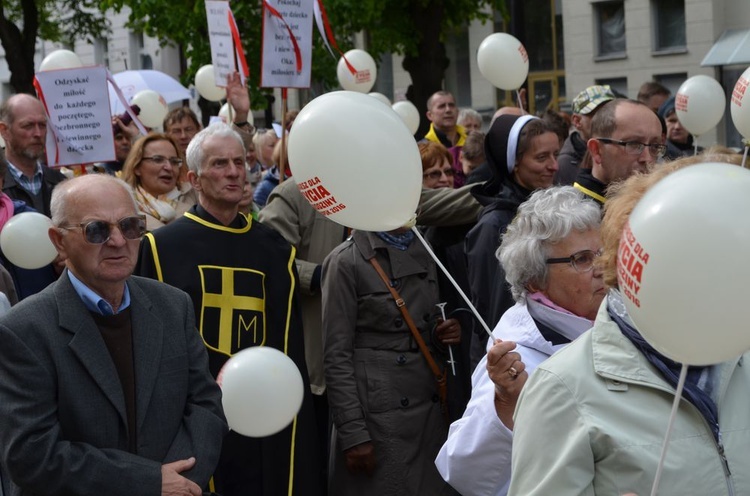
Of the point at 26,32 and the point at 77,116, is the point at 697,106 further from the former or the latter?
the point at 26,32

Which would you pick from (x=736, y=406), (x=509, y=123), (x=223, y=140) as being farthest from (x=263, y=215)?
(x=736, y=406)

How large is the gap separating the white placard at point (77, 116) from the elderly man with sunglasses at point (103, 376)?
3.35 meters

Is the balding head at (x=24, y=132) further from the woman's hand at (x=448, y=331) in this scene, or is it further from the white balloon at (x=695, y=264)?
the white balloon at (x=695, y=264)

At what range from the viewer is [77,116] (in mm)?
7348

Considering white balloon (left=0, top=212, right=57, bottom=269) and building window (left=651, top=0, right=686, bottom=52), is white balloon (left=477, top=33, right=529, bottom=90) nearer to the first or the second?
white balloon (left=0, top=212, right=57, bottom=269)

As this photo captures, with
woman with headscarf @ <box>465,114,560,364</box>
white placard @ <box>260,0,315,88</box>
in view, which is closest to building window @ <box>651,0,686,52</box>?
white placard @ <box>260,0,315,88</box>

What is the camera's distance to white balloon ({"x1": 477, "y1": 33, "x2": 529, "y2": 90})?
8.71m

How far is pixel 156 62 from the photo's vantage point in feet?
118

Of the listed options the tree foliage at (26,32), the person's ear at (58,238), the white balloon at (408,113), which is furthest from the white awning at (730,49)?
the person's ear at (58,238)

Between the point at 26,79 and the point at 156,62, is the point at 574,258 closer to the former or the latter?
the point at 26,79

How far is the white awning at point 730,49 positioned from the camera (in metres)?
22.5

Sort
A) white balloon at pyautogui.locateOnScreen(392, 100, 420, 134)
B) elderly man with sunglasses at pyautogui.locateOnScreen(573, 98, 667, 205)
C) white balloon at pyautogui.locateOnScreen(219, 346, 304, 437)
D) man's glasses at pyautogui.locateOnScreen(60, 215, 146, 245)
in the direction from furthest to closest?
white balloon at pyautogui.locateOnScreen(392, 100, 420, 134)
elderly man with sunglasses at pyautogui.locateOnScreen(573, 98, 667, 205)
white balloon at pyautogui.locateOnScreen(219, 346, 304, 437)
man's glasses at pyautogui.locateOnScreen(60, 215, 146, 245)

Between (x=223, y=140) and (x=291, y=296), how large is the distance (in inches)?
31.8

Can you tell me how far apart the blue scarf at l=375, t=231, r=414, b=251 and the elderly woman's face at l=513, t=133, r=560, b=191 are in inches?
24.7
